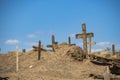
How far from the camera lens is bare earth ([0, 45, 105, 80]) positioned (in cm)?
1941

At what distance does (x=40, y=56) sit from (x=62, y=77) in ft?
23.8

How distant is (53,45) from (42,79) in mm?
9754

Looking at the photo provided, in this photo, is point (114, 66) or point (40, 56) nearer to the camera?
point (114, 66)

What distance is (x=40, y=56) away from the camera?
87.0 ft

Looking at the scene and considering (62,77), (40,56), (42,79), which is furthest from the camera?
(40,56)

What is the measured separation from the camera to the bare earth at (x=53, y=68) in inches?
764

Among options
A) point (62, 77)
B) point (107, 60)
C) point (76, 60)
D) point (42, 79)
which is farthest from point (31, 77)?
point (107, 60)

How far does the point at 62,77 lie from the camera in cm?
1967

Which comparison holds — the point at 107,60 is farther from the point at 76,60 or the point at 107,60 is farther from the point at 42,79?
the point at 42,79

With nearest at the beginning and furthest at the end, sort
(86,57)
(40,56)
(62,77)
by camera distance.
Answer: (62,77) < (86,57) < (40,56)

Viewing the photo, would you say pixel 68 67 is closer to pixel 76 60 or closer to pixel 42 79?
pixel 76 60

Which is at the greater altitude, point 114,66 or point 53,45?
point 53,45

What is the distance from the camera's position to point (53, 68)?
21.7 m

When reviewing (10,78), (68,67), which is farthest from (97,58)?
(10,78)
